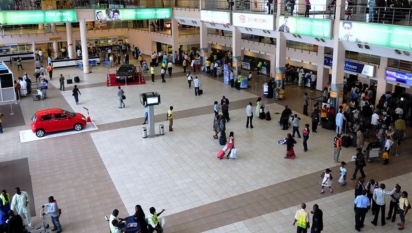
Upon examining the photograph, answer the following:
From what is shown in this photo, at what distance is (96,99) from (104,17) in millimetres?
11266

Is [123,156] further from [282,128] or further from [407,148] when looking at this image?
[407,148]

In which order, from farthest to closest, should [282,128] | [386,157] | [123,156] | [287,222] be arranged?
1. [282,128]
2. [123,156]
3. [386,157]
4. [287,222]

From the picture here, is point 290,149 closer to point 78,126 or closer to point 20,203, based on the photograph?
point 20,203

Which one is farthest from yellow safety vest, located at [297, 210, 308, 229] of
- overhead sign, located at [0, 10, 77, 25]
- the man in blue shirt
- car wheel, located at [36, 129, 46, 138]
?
overhead sign, located at [0, 10, 77, 25]

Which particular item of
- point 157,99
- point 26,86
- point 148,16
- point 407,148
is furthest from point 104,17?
point 407,148

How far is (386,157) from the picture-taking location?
1691 centimetres

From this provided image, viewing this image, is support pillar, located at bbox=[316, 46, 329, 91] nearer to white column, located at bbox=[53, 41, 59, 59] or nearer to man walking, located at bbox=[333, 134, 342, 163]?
man walking, located at bbox=[333, 134, 342, 163]

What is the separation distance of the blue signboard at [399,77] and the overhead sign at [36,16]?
25.1 metres

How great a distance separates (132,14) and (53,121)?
19155mm

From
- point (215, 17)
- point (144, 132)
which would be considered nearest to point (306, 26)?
point (144, 132)

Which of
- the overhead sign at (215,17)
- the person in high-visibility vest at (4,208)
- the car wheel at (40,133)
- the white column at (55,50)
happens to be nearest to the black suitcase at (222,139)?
the car wheel at (40,133)

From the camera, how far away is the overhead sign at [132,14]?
36.1m

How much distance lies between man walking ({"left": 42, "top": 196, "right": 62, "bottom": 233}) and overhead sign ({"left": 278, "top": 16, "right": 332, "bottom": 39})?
15.7 m

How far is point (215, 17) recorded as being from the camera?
32.6m
